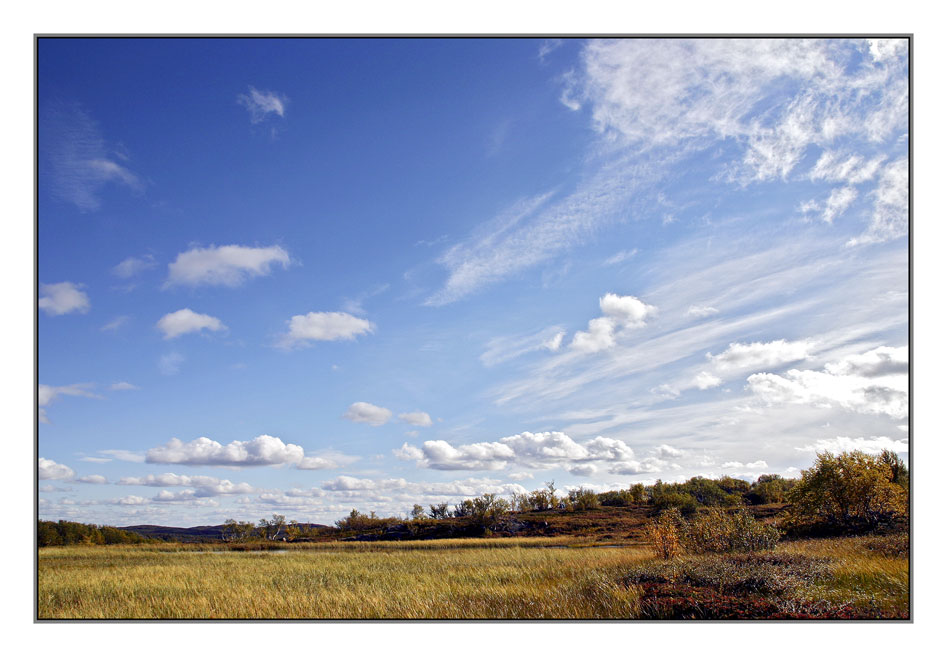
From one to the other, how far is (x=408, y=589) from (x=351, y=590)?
1541 mm

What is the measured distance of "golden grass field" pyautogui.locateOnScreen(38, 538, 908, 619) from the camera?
1166cm

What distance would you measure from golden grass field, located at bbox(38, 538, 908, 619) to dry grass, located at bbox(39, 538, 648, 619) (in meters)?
0.02

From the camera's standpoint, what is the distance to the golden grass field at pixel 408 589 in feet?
38.2

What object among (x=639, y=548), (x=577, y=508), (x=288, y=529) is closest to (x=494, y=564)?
(x=639, y=548)

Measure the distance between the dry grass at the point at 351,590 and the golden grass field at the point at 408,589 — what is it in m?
0.02

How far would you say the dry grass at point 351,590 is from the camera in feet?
39.0

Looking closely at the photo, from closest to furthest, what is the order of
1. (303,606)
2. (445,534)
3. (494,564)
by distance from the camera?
1. (303,606)
2. (494,564)
3. (445,534)

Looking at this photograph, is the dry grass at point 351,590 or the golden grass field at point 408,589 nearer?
the golden grass field at point 408,589

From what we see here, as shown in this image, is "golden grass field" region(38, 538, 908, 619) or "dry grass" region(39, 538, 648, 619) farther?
"dry grass" region(39, 538, 648, 619)

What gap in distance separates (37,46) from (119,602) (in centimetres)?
1331

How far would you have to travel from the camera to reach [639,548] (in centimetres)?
1881
